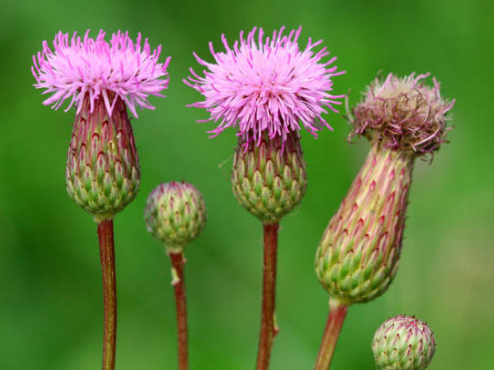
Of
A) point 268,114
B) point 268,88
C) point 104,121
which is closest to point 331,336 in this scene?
point 268,114

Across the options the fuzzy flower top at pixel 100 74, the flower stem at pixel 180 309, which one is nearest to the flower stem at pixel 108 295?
the flower stem at pixel 180 309

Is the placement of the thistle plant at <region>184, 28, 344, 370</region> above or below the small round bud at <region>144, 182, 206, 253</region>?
above

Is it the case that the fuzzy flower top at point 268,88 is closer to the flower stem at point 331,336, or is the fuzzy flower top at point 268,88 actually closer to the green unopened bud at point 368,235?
the green unopened bud at point 368,235

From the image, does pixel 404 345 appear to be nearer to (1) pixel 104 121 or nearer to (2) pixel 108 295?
(2) pixel 108 295

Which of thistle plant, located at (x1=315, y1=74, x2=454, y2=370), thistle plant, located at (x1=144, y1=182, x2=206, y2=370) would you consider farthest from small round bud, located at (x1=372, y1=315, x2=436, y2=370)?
thistle plant, located at (x1=144, y1=182, x2=206, y2=370)

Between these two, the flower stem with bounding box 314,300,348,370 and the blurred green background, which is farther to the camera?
the blurred green background

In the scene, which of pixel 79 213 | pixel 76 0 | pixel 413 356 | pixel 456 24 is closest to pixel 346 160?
pixel 456 24

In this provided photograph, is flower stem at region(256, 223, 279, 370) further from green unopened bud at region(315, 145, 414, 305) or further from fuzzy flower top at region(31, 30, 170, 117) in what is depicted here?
fuzzy flower top at region(31, 30, 170, 117)
